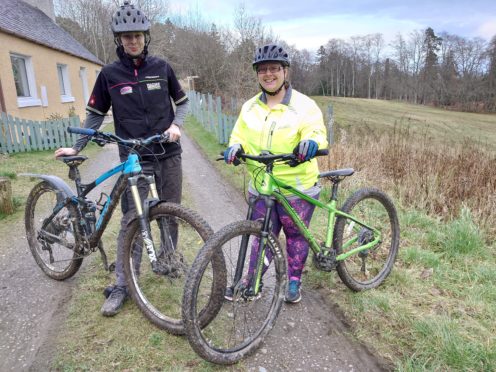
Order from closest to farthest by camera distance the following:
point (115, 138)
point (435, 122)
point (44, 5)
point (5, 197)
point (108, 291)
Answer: point (115, 138)
point (108, 291)
point (5, 197)
point (44, 5)
point (435, 122)

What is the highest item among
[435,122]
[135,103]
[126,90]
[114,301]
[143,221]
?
[126,90]

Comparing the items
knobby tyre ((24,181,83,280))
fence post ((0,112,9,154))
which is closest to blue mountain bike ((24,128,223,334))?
knobby tyre ((24,181,83,280))

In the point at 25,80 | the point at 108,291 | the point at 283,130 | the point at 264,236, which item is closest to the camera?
the point at 264,236

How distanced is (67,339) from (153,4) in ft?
123

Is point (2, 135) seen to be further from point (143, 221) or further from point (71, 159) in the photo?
point (143, 221)

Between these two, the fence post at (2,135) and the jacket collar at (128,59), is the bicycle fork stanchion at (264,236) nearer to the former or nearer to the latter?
the jacket collar at (128,59)

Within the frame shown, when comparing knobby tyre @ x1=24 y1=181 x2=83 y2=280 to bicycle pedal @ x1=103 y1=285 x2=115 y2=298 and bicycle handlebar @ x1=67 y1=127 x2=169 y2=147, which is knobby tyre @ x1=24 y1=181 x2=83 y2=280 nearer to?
bicycle pedal @ x1=103 y1=285 x2=115 y2=298

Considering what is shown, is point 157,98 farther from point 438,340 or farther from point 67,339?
point 438,340

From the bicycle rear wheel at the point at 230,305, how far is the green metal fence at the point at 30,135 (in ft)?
32.7

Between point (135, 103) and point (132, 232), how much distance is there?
1034 millimetres

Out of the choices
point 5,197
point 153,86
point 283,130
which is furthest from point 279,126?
point 5,197

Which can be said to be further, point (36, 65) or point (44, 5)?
point (44, 5)

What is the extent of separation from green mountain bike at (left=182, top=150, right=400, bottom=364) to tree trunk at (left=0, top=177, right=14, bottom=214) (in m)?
4.02

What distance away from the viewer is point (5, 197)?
5.06 metres
